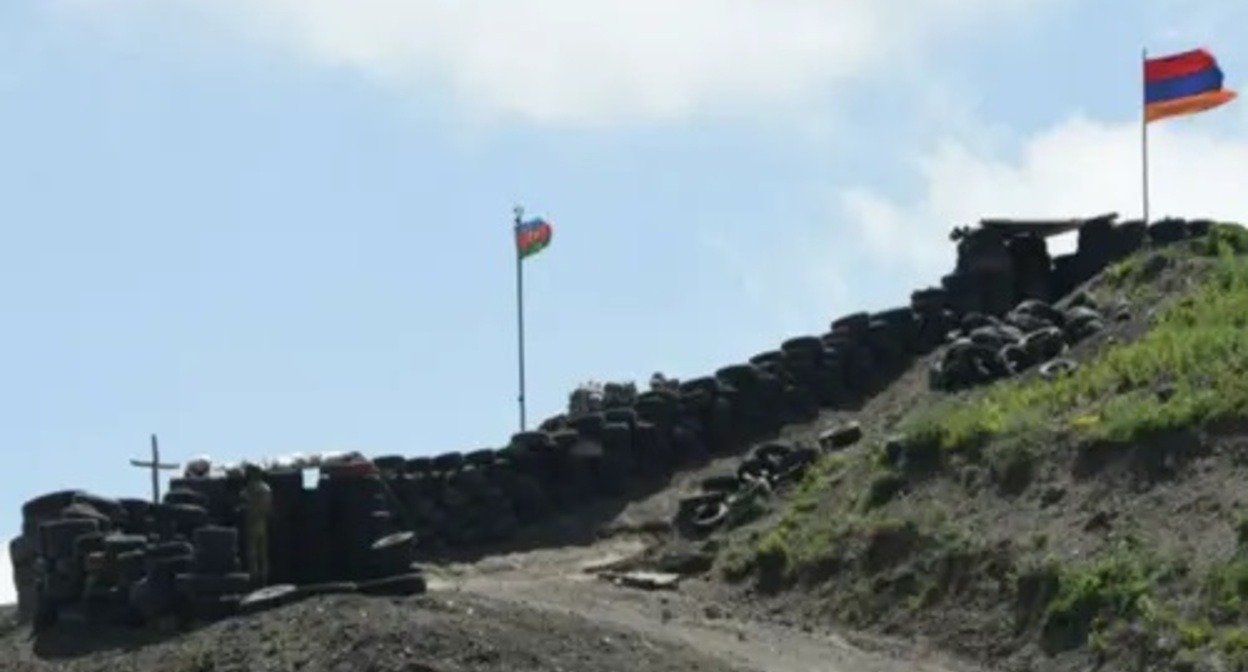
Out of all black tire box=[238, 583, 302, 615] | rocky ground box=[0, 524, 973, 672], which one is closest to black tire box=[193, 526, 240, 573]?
rocky ground box=[0, 524, 973, 672]

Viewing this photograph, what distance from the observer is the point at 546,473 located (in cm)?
3262

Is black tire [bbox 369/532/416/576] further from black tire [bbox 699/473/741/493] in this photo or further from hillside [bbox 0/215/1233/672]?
black tire [bbox 699/473/741/493]

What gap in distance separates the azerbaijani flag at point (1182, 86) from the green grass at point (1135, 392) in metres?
6.31

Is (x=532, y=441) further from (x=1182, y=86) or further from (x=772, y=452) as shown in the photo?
(x=1182, y=86)

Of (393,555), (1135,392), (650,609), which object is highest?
(1135,392)

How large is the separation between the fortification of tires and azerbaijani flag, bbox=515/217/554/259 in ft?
19.8

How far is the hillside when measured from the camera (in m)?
23.4

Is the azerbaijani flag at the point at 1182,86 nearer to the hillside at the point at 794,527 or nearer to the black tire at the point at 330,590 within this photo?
the hillside at the point at 794,527

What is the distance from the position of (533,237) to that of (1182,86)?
844cm

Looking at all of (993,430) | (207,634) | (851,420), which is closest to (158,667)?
(207,634)

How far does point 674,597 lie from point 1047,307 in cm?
849

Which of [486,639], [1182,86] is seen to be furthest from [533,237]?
[486,639]

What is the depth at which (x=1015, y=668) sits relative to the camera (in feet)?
78.9

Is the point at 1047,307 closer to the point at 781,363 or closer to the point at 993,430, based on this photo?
the point at 781,363
